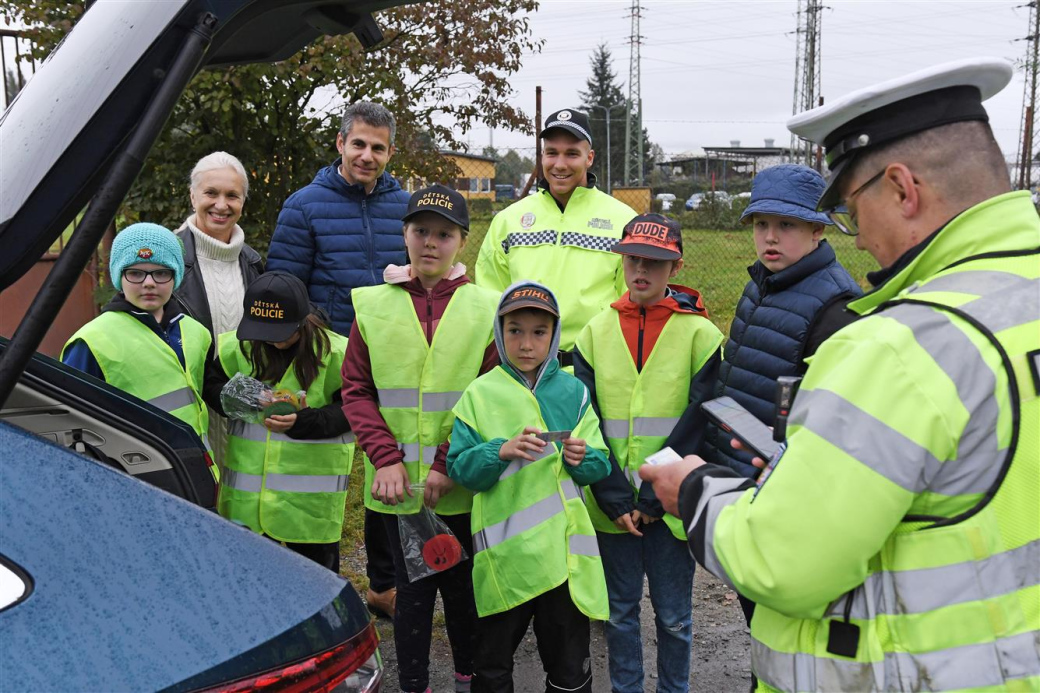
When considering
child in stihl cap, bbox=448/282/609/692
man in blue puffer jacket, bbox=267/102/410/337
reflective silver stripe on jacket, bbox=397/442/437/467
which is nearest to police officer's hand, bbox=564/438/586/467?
child in stihl cap, bbox=448/282/609/692

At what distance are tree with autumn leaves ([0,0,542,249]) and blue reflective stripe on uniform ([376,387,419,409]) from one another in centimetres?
317

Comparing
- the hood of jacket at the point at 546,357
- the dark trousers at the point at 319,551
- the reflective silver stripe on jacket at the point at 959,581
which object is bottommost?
the dark trousers at the point at 319,551

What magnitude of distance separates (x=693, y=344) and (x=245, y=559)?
2.28 metres

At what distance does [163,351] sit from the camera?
341 cm

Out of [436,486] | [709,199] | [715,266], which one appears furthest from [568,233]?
[709,199]

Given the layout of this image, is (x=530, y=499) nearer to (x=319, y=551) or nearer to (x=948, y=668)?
(x=319, y=551)

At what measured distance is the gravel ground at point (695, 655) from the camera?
3.75m

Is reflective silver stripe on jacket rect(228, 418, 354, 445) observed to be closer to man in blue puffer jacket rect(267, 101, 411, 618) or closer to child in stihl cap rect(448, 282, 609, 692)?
man in blue puffer jacket rect(267, 101, 411, 618)

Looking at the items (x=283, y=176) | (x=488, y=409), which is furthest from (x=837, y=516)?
(x=283, y=176)

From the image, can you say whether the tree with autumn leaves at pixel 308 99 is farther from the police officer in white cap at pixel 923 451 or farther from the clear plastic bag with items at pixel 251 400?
the police officer in white cap at pixel 923 451

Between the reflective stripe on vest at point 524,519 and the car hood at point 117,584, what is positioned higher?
the car hood at point 117,584

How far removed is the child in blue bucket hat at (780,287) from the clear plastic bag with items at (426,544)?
1097 millimetres

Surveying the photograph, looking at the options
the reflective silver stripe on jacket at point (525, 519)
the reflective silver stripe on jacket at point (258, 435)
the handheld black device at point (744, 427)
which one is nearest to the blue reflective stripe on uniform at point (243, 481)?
the reflective silver stripe on jacket at point (258, 435)

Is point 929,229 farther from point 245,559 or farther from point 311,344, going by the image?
point 311,344
